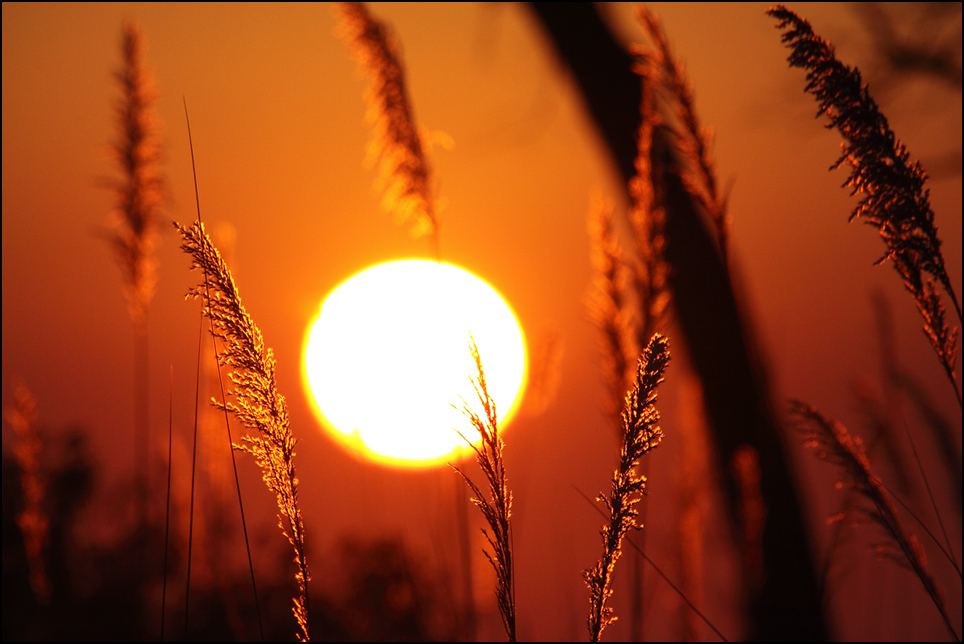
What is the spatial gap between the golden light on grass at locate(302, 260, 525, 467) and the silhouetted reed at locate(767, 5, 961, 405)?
1.13 m

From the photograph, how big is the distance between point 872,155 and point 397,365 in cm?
252

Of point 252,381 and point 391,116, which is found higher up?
point 391,116

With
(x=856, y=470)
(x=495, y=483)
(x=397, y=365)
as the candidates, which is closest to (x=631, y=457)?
(x=495, y=483)

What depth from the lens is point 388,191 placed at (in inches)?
87.0

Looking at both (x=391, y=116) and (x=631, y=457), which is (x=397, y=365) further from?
(x=631, y=457)

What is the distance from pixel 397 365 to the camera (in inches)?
127

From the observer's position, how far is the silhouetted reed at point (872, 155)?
1.07 m

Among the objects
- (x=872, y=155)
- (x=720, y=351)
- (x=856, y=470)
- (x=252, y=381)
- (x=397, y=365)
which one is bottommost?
(x=856, y=470)

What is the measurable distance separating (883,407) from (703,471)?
2.50 feet

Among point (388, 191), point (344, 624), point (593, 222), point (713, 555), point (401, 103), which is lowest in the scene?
point (344, 624)

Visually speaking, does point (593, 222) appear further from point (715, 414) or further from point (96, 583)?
point (96, 583)

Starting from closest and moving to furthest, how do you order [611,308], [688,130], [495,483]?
[495,483]
[688,130]
[611,308]

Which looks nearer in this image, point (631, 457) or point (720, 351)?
point (631, 457)

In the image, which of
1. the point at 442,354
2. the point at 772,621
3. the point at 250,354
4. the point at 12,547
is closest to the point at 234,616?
the point at 442,354
